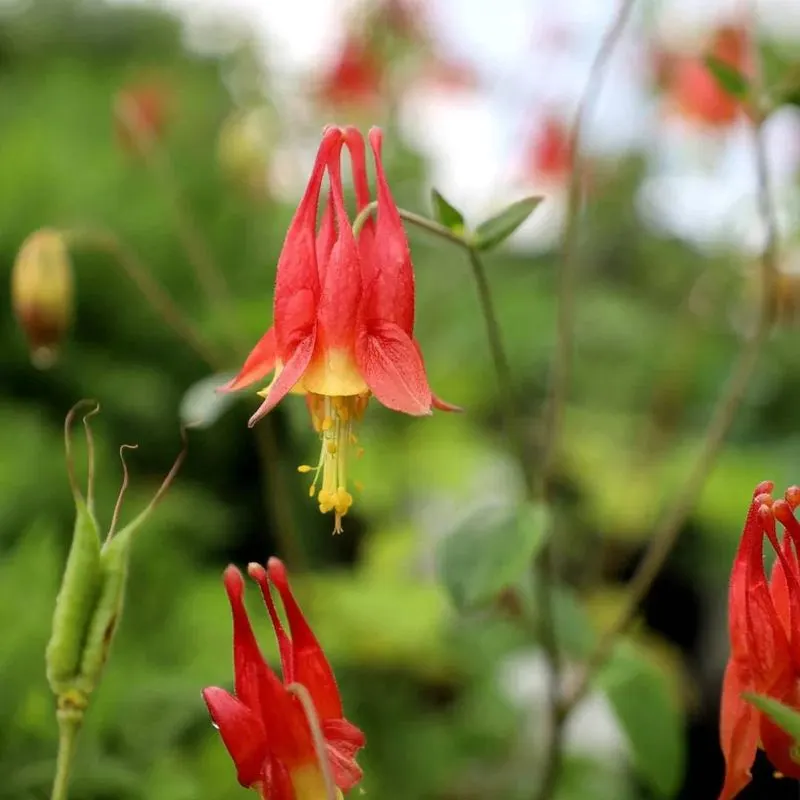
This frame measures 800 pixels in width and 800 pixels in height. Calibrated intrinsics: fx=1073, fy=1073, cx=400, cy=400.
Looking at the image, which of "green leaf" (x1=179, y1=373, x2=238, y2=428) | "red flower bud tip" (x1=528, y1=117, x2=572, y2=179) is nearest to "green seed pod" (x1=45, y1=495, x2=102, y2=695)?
"green leaf" (x1=179, y1=373, x2=238, y2=428)

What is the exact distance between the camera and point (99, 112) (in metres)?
2.56

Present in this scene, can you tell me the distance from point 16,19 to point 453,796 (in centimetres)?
327

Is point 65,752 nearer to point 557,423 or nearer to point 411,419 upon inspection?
point 557,423

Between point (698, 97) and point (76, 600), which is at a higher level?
point (698, 97)

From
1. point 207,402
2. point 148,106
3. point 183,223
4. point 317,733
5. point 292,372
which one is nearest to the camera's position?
point 317,733

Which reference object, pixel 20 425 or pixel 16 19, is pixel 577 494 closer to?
pixel 20 425

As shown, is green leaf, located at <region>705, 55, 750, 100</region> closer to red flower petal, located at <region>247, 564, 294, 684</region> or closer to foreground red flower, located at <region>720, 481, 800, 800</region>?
foreground red flower, located at <region>720, 481, 800, 800</region>

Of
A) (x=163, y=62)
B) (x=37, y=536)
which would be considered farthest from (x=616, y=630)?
(x=163, y=62)

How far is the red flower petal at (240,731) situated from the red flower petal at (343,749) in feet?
0.10

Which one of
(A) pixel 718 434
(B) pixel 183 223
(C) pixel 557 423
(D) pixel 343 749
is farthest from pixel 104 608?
(B) pixel 183 223

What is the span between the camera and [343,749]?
0.49m

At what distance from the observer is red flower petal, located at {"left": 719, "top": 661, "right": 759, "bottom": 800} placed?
50cm

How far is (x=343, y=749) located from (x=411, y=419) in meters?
1.34

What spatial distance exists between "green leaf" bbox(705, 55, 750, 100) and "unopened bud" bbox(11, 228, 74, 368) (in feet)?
1.69
